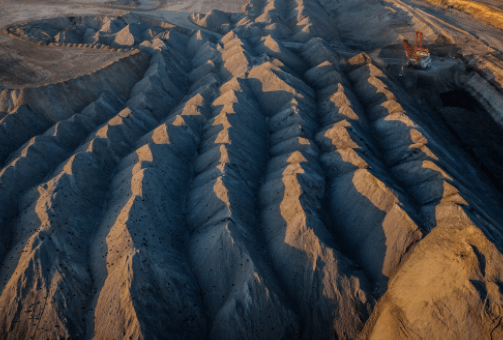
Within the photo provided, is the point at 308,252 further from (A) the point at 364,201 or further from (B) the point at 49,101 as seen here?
(B) the point at 49,101

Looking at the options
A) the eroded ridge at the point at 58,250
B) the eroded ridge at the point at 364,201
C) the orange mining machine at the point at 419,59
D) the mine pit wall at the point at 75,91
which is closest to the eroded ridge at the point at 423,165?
the eroded ridge at the point at 364,201

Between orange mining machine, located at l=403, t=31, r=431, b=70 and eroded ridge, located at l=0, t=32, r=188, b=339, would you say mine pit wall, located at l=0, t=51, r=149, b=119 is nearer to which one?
eroded ridge, located at l=0, t=32, r=188, b=339

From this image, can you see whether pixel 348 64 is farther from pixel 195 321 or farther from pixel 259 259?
pixel 195 321

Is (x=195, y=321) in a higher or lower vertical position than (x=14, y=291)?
lower

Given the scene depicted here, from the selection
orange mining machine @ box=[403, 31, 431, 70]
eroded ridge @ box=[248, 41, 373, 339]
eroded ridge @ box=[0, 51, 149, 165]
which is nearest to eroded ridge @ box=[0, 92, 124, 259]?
eroded ridge @ box=[0, 51, 149, 165]

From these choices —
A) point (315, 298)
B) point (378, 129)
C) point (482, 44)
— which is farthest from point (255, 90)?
point (482, 44)

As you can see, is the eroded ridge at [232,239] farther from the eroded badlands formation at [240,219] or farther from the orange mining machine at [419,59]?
the orange mining machine at [419,59]

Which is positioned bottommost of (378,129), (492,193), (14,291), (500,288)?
(492,193)

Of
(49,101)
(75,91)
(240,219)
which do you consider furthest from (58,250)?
(75,91)
